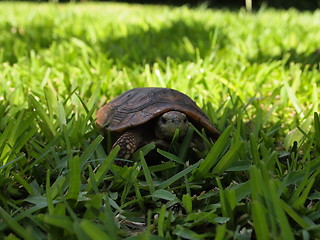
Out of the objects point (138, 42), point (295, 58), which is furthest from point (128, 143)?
point (138, 42)

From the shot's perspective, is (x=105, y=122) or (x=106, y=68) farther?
(x=106, y=68)

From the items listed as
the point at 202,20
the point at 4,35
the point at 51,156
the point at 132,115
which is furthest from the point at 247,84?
the point at 202,20

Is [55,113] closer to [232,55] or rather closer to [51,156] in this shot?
[51,156]

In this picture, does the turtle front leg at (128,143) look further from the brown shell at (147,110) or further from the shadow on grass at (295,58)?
the shadow on grass at (295,58)

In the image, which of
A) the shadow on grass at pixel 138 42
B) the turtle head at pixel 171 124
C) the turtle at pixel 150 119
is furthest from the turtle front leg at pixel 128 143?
the shadow on grass at pixel 138 42

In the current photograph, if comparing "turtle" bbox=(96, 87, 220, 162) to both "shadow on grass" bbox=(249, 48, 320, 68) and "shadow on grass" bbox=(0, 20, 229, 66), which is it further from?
"shadow on grass" bbox=(249, 48, 320, 68)

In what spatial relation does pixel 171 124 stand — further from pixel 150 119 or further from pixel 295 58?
pixel 295 58
